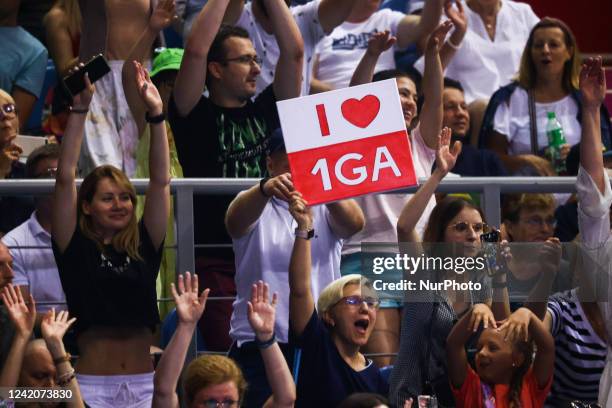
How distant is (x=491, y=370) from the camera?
23.9ft

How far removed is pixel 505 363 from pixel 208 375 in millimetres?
1257

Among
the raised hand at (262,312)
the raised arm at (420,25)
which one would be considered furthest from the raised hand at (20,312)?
the raised arm at (420,25)

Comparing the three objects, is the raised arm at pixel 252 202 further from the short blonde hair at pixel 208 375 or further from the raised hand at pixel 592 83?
the raised hand at pixel 592 83

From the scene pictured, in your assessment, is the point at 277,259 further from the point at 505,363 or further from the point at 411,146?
the point at 411,146

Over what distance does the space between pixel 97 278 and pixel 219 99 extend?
1396 mm

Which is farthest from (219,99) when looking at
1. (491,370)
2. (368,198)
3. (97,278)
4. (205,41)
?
(491,370)

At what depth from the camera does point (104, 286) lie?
24.0 ft

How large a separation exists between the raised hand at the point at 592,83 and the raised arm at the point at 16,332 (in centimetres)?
260

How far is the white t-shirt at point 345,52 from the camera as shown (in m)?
9.91

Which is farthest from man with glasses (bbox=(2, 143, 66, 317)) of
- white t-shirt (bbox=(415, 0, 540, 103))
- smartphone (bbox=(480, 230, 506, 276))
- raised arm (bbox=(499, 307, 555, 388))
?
white t-shirt (bbox=(415, 0, 540, 103))

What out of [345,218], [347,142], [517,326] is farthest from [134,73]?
[517,326]

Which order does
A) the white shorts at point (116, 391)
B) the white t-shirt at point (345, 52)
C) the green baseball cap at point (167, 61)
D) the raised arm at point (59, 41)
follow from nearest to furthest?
the white shorts at point (116, 391)
the green baseball cap at point (167, 61)
the raised arm at point (59, 41)
the white t-shirt at point (345, 52)

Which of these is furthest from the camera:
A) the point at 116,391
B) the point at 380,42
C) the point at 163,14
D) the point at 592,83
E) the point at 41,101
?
the point at 41,101

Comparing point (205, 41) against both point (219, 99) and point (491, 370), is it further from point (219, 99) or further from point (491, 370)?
point (491, 370)
